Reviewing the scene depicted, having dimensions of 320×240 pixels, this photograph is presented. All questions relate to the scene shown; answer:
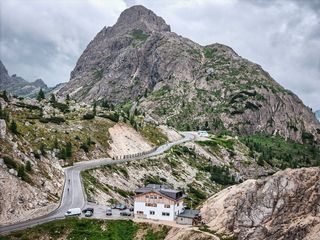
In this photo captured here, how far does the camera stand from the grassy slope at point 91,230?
3565 inches

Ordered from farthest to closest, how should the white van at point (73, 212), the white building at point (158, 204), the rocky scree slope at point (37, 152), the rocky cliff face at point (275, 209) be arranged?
the rocky scree slope at point (37, 152) → the white van at point (73, 212) → the white building at point (158, 204) → the rocky cliff face at point (275, 209)

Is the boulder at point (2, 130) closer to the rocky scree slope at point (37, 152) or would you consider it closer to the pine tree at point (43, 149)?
the rocky scree slope at point (37, 152)

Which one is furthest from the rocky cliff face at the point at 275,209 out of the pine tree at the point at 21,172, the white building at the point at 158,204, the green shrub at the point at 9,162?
→ the green shrub at the point at 9,162

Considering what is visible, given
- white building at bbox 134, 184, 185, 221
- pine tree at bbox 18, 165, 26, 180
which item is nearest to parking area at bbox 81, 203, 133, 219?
white building at bbox 134, 184, 185, 221

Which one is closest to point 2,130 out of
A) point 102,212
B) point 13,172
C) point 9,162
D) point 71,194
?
point 9,162

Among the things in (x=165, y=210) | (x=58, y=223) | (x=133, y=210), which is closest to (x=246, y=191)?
(x=165, y=210)

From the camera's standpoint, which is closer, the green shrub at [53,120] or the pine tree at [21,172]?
the pine tree at [21,172]

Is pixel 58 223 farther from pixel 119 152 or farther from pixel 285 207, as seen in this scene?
pixel 119 152

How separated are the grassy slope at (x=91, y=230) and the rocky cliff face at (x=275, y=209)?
13384mm

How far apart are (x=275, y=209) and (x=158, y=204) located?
27402 mm

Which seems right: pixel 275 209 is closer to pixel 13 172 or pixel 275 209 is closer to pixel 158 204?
pixel 158 204

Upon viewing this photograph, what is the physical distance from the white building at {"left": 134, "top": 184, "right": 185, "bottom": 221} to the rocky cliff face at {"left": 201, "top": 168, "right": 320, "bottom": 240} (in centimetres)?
875

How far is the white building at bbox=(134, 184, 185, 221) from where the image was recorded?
3895 inches

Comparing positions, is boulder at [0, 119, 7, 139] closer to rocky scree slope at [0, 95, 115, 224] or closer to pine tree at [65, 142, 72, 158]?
rocky scree slope at [0, 95, 115, 224]
